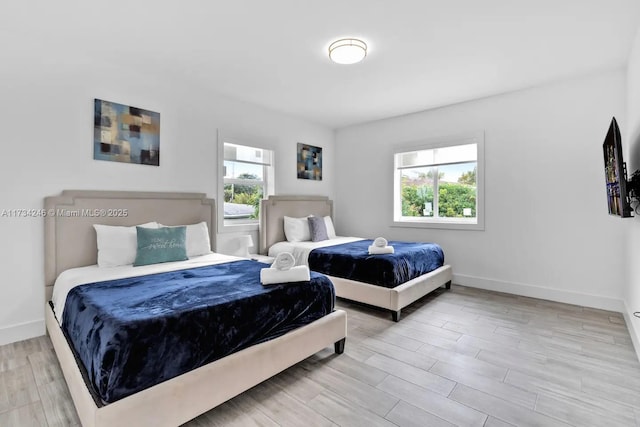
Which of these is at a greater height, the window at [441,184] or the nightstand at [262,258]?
the window at [441,184]

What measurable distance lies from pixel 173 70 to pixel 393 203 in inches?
143

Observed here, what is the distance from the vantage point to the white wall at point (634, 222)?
250cm

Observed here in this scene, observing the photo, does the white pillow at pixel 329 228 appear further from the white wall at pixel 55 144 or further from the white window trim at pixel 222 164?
the white wall at pixel 55 144

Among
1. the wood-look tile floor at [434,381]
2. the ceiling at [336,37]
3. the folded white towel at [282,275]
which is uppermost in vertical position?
the ceiling at [336,37]

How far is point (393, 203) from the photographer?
5.15 meters

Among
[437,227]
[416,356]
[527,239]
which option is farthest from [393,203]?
[416,356]

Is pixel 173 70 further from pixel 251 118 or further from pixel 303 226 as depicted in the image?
pixel 303 226

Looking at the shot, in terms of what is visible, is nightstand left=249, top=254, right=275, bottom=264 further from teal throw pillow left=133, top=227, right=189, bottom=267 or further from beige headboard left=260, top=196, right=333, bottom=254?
teal throw pillow left=133, top=227, right=189, bottom=267

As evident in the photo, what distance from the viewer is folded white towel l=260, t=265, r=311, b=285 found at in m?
2.15

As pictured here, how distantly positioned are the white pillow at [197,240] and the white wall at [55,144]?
59 cm

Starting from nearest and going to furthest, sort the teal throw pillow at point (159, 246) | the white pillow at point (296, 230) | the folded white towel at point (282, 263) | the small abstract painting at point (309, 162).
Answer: the folded white towel at point (282, 263), the teal throw pillow at point (159, 246), the white pillow at point (296, 230), the small abstract painting at point (309, 162)

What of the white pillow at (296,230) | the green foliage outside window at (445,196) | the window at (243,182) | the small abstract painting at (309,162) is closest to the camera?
the window at (243,182)

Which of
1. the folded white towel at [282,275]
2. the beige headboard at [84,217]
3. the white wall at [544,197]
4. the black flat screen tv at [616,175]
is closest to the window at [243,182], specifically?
the beige headboard at [84,217]

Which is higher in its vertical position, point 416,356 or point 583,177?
point 583,177
